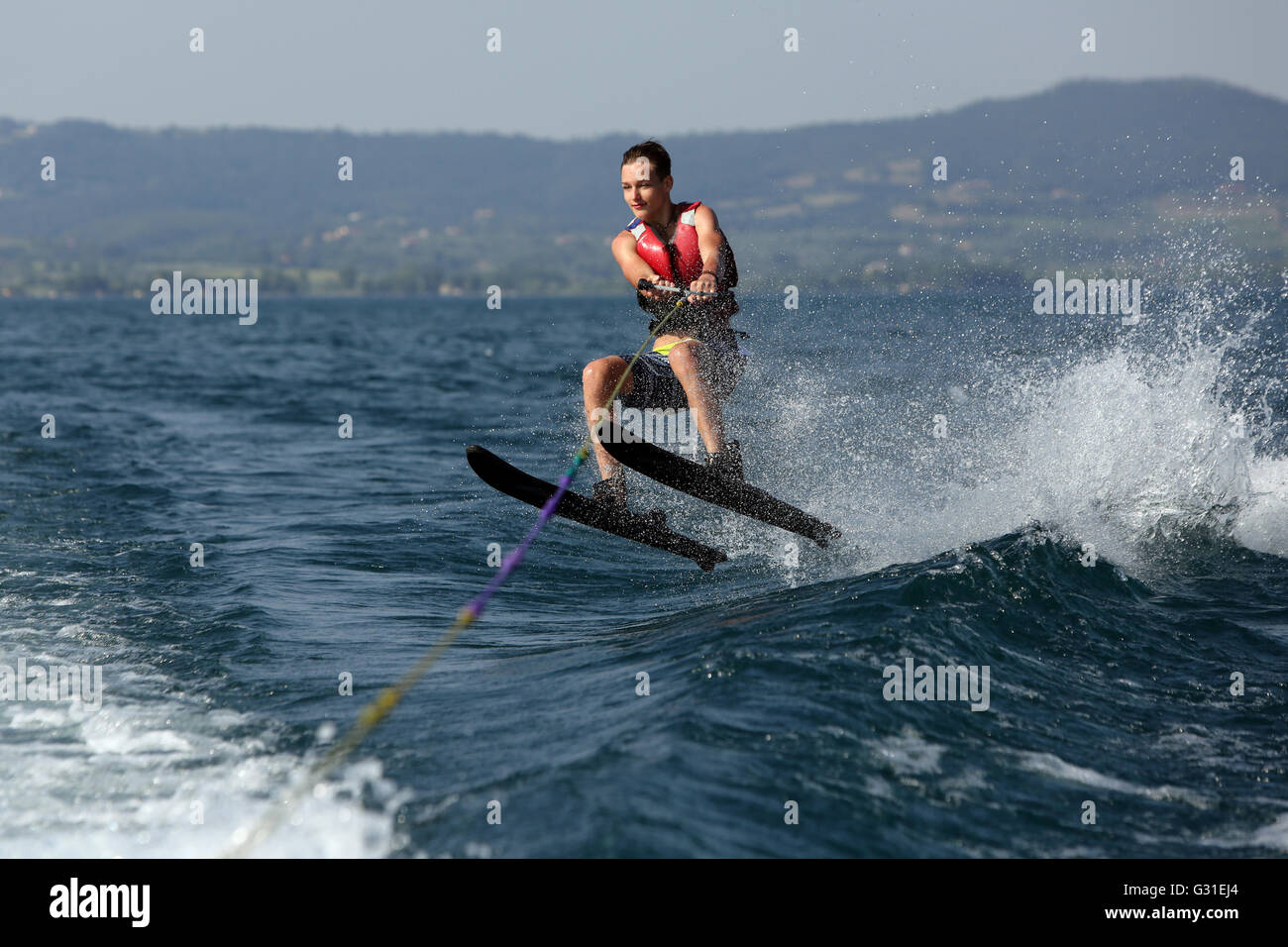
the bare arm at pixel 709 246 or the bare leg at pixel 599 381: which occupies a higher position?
the bare arm at pixel 709 246

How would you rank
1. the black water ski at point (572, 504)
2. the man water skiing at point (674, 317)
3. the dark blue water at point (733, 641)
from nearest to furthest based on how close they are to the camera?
the dark blue water at point (733, 641) → the black water ski at point (572, 504) → the man water skiing at point (674, 317)

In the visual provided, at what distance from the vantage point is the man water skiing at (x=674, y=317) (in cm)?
641

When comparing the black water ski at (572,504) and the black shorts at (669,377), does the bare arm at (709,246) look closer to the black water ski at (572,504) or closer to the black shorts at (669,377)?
the black shorts at (669,377)

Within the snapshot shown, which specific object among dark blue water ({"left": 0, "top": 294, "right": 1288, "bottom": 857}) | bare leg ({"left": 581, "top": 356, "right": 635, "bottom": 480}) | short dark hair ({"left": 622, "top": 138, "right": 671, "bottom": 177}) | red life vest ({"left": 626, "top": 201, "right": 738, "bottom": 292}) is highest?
short dark hair ({"left": 622, "top": 138, "right": 671, "bottom": 177})

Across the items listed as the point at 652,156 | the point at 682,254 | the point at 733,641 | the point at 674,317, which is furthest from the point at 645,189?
the point at 733,641

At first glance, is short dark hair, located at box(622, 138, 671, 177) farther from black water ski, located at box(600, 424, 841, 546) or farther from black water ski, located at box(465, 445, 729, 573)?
black water ski, located at box(465, 445, 729, 573)

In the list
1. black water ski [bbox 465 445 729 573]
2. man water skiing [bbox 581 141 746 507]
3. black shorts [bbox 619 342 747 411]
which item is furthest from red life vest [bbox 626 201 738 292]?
black water ski [bbox 465 445 729 573]

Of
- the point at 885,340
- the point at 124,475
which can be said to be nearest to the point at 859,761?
the point at 124,475

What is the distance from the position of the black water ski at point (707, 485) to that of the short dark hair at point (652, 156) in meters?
1.45

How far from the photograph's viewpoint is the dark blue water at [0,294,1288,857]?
383cm

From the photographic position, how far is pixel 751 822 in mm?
3588

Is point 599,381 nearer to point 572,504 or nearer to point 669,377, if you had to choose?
point 669,377

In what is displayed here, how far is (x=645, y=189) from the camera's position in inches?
254

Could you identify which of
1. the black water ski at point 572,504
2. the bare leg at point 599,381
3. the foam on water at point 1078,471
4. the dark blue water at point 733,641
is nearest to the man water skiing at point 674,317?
the bare leg at point 599,381
